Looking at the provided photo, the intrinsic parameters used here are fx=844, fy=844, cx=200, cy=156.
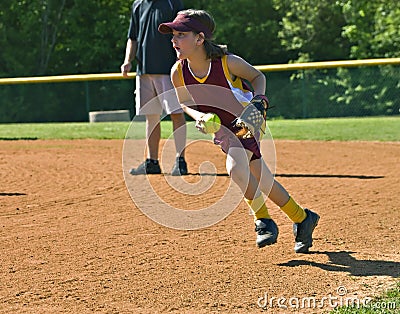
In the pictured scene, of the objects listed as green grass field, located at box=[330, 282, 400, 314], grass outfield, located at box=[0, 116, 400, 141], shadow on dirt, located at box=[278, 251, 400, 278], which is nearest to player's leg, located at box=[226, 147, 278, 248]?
shadow on dirt, located at box=[278, 251, 400, 278]

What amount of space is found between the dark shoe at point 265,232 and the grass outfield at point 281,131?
725cm

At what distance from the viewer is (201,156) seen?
1064 centimetres

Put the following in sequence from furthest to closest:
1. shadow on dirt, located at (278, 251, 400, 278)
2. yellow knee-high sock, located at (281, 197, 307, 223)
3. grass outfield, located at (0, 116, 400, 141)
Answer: grass outfield, located at (0, 116, 400, 141) < yellow knee-high sock, located at (281, 197, 307, 223) < shadow on dirt, located at (278, 251, 400, 278)

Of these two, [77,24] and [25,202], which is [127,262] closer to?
[25,202]

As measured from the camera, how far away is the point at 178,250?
5.60 meters

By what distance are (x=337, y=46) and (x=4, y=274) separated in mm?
26948

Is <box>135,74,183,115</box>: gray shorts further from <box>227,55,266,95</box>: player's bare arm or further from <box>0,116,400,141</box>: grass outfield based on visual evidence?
<box>227,55,266,95</box>: player's bare arm

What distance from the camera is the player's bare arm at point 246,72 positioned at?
18.1ft

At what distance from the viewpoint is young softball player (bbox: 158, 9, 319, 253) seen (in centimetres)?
543

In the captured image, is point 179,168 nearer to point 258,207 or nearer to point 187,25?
point 258,207

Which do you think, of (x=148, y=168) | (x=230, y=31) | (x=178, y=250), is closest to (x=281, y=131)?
(x=148, y=168)

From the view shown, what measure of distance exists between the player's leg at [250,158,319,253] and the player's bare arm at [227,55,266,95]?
47 cm

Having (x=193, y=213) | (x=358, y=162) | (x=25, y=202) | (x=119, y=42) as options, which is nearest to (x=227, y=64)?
(x=193, y=213)

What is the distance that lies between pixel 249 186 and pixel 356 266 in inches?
33.0
